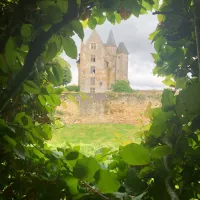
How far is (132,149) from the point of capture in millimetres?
445

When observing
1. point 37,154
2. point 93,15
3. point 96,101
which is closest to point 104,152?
point 37,154

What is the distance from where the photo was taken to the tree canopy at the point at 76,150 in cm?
46

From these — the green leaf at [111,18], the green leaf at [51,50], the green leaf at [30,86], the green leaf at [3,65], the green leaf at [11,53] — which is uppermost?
the green leaf at [111,18]

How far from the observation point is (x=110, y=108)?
19547mm

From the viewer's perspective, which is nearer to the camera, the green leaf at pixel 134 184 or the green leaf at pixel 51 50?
the green leaf at pixel 134 184

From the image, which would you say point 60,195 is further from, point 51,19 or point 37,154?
point 51,19

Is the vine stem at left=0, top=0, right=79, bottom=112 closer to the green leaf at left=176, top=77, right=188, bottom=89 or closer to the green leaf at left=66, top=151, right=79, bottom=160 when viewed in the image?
the green leaf at left=66, top=151, right=79, bottom=160

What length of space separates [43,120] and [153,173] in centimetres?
65

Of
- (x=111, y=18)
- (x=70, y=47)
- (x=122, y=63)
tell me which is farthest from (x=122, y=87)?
(x=70, y=47)

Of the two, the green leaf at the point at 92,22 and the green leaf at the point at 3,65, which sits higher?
the green leaf at the point at 92,22

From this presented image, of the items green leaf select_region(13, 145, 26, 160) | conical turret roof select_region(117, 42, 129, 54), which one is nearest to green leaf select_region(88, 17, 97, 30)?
green leaf select_region(13, 145, 26, 160)

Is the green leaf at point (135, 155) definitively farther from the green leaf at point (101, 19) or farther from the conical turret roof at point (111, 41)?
the conical turret roof at point (111, 41)

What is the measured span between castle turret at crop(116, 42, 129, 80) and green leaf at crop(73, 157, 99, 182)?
3405 cm

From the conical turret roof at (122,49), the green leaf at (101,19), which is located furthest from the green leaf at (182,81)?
the conical turret roof at (122,49)
